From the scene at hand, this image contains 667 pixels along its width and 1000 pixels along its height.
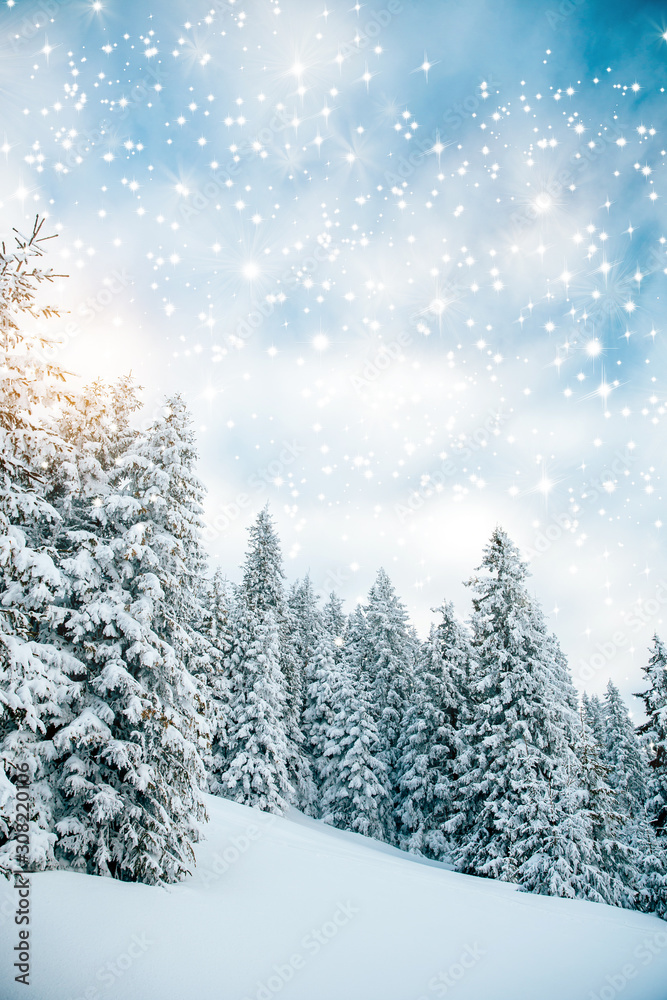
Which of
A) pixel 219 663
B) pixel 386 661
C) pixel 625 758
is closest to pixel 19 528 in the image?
pixel 219 663

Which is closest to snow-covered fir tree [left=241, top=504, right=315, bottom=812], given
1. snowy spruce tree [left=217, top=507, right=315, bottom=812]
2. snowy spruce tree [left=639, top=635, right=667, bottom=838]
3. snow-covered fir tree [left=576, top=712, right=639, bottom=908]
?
snowy spruce tree [left=217, top=507, right=315, bottom=812]

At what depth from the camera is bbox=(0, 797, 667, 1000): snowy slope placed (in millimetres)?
7137

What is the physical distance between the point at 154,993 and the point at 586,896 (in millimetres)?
17417

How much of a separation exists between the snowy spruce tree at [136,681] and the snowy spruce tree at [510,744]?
12734mm

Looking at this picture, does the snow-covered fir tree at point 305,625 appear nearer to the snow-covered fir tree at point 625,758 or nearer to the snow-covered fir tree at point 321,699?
the snow-covered fir tree at point 321,699

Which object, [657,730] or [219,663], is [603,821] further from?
[219,663]

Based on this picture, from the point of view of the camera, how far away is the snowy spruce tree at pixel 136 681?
1030 centimetres

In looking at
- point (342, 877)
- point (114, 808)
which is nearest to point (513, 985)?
point (342, 877)

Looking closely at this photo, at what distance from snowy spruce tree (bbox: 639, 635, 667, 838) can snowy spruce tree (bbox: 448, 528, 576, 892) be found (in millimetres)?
4231

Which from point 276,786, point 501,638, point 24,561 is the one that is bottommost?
point 276,786

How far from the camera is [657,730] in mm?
23781

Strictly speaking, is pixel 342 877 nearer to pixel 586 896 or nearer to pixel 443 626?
pixel 586 896

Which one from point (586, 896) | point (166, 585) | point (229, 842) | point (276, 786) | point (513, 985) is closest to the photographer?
point (513, 985)

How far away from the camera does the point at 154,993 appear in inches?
268
